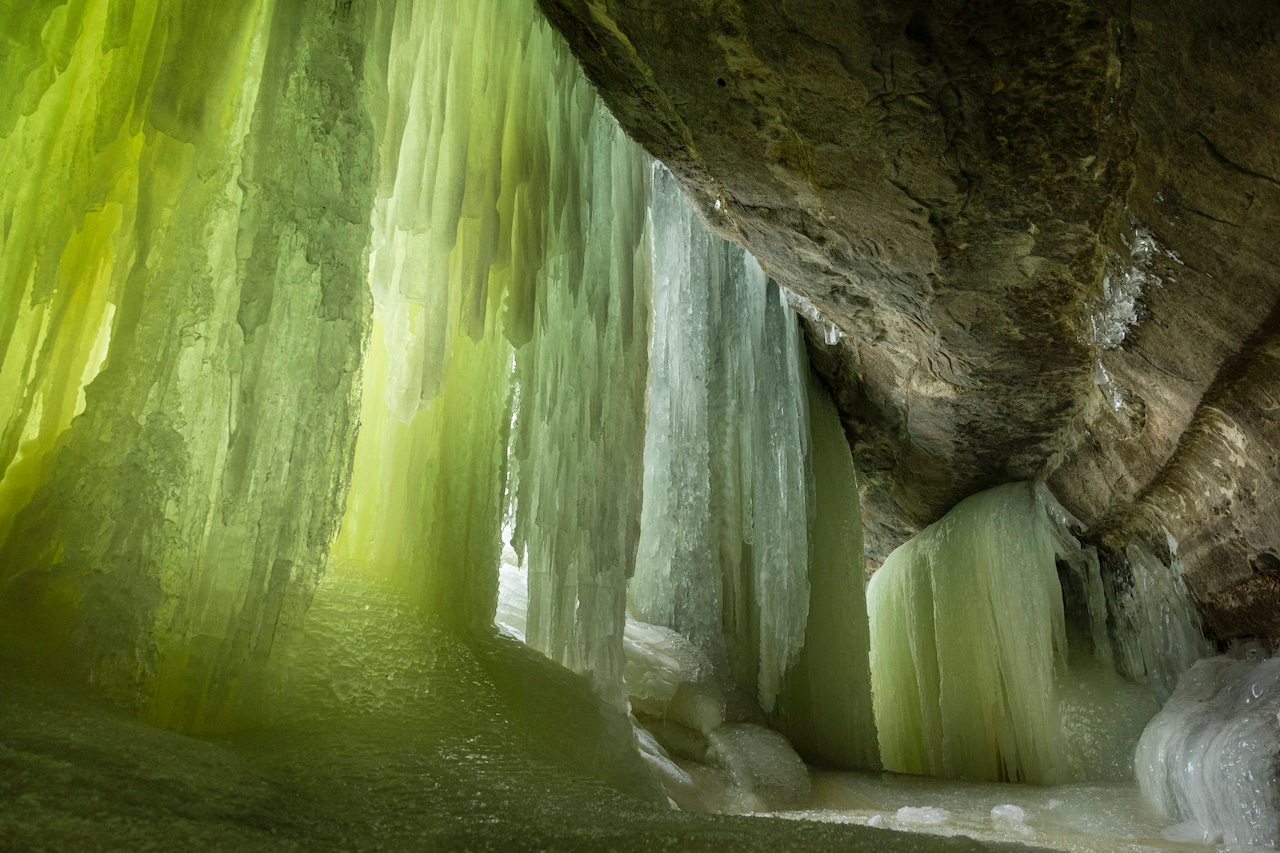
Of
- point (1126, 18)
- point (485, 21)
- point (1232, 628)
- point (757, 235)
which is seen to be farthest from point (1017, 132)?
point (1232, 628)

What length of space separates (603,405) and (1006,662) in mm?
4658

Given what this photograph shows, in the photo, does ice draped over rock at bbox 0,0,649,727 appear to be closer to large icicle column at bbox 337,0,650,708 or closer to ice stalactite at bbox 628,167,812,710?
large icicle column at bbox 337,0,650,708

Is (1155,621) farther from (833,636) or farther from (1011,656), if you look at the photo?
(833,636)

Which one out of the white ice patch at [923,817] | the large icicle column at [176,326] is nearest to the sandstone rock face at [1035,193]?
the large icicle column at [176,326]

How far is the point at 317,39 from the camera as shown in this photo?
2799 millimetres

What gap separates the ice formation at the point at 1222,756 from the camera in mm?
4137

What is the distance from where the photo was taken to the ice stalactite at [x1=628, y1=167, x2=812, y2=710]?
6.43 metres

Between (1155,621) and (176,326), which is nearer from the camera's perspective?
(176,326)

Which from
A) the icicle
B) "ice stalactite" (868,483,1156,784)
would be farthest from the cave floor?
"ice stalactite" (868,483,1156,784)

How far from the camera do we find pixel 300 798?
1938mm

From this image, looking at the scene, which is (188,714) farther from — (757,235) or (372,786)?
(757,235)

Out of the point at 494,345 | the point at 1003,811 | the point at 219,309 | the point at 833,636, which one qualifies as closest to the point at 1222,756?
the point at 1003,811

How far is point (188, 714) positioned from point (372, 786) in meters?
0.58

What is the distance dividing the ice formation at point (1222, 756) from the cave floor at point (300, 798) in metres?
3.11
